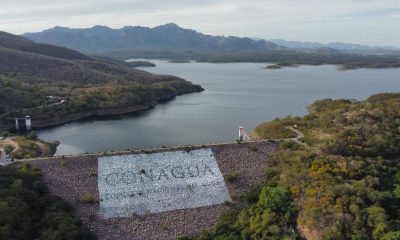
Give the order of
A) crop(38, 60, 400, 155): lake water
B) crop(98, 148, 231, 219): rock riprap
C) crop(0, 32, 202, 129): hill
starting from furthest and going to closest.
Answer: crop(0, 32, 202, 129): hill → crop(38, 60, 400, 155): lake water → crop(98, 148, 231, 219): rock riprap

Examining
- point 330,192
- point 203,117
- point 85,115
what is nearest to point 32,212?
point 330,192

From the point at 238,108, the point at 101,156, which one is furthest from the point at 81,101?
the point at 101,156

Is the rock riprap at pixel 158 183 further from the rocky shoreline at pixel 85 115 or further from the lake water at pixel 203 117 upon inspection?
the rocky shoreline at pixel 85 115

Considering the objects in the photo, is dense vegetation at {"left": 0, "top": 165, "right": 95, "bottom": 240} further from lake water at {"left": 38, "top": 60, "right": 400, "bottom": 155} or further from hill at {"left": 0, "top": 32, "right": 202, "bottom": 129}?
hill at {"left": 0, "top": 32, "right": 202, "bottom": 129}

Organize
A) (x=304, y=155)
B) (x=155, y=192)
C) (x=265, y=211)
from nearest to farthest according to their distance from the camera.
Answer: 1. (x=265, y=211)
2. (x=155, y=192)
3. (x=304, y=155)

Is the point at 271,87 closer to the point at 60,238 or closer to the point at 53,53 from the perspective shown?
the point at 53,53

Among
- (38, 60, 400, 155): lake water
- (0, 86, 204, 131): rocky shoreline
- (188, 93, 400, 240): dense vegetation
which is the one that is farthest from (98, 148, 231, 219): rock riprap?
(0, 86, 204, 131): rocky shoreline

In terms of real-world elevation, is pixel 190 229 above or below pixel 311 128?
below
